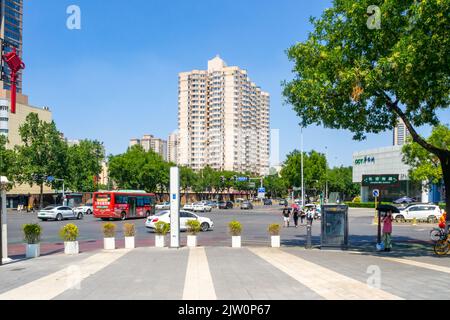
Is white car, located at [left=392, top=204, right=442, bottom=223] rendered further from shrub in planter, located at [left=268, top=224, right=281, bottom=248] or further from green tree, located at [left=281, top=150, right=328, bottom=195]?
green tree, located at [left=281, top=150, right=328, bottom=195]

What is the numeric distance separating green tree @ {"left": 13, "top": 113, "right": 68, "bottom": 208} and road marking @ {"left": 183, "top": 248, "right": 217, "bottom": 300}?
198 feet

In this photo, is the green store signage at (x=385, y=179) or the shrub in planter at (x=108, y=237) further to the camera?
the green store signage at (x=385, y=179)

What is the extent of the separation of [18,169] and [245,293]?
6802 cm

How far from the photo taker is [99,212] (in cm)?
4353

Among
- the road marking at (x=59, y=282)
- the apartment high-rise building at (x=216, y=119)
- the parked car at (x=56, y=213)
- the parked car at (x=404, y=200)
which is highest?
the apartment high-rise building at (x=216, y=119)

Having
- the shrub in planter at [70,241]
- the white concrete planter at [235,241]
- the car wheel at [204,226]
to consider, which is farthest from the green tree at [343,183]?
the shrub in planter at [70,241]

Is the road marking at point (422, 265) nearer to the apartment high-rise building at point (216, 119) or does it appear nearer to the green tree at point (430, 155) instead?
the green tree at point (430, 155)

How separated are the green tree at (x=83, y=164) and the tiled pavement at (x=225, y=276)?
63440 millimetres

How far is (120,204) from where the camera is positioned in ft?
144

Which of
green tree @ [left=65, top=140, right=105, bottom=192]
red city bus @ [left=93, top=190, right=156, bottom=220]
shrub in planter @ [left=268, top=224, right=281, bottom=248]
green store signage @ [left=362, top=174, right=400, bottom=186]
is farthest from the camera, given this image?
green tree @ [left=65, top=140, right=105, bottom=192]

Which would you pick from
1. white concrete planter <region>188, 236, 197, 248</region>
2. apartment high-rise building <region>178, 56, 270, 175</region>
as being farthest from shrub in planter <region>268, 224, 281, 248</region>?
apartment high-rise building <region>178, 56, 270, 175</region>

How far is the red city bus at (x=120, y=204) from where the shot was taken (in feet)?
141

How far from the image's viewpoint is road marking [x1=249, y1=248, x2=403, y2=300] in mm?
9789
